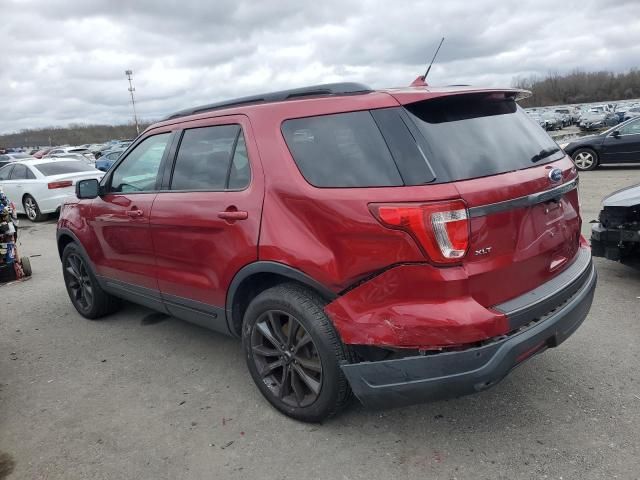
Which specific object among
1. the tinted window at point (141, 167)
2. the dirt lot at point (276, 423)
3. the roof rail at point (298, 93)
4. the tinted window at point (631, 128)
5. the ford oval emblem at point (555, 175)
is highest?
the roof rail at point (298, 93)

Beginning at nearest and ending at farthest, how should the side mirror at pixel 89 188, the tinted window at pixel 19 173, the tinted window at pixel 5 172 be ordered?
1. the side mirror at pixel 89 188
2. the tinted window at pixel 19 173
3. the tinted window at pixel 5 172

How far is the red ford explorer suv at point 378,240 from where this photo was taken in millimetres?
2387

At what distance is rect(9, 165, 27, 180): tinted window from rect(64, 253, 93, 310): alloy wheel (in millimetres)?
8977

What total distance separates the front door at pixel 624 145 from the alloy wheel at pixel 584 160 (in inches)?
14.7

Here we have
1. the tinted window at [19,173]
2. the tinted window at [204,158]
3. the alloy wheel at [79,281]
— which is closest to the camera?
the tinted window at [204,158]

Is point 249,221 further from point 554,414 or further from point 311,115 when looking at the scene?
point 554,414

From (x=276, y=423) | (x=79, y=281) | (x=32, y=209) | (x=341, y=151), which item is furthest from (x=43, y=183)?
(x=341, y=151)

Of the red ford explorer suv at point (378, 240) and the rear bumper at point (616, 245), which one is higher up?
the red ford explorer suv at point (378, 240)

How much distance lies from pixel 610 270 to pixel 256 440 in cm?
446

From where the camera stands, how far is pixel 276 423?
308cm

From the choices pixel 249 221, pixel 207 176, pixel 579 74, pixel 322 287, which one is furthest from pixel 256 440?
pixel 579 74

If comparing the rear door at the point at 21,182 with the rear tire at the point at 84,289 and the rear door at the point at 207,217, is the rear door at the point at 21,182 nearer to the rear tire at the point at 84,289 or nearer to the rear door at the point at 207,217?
the rear tire at the point at 84,289

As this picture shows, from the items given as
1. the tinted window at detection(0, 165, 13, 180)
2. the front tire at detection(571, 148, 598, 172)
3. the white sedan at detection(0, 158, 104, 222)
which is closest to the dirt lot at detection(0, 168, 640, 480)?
the white sedan at detection(0, 158, 104, 222)

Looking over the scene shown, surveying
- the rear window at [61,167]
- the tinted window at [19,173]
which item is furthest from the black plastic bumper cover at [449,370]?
the tinted window at [19,173]
